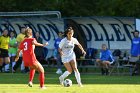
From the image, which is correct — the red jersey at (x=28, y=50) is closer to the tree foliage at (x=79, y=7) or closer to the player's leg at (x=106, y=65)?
the player's leg at (x=106, y=65)

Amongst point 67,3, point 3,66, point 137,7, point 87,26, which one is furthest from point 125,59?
point 67,3

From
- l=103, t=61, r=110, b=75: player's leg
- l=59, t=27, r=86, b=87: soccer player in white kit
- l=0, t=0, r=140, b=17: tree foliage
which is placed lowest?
l=103, t=61, r=110, b=75: player's leg

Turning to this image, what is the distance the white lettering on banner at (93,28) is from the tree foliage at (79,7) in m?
7.58

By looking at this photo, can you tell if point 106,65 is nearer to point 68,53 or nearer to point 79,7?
point 68,53

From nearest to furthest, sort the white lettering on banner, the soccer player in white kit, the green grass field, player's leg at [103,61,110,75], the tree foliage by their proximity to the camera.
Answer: the green grass field → the soccer player in white kit → player's leg at [103,61,110,75] → the white lettering on banner → the tree foliage

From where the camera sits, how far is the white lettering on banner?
128 feet

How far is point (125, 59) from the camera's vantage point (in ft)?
119

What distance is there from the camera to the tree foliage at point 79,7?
47.3m

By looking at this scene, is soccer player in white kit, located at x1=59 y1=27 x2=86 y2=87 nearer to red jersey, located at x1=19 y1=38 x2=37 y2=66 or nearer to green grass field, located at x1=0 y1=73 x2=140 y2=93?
green grass field, located at x1=0 y1=73 x2=140 y2=93

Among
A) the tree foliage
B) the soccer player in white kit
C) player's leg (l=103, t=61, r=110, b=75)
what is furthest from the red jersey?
the tree foliage

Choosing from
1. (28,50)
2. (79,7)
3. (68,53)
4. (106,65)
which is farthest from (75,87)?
(79,7)

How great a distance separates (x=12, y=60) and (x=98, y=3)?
44.1ft

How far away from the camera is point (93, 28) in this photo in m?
39.7

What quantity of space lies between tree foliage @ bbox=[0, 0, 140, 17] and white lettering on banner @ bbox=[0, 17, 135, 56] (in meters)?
7.58
